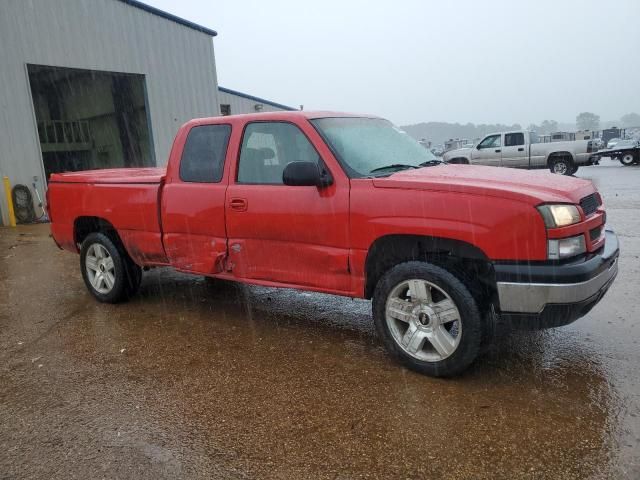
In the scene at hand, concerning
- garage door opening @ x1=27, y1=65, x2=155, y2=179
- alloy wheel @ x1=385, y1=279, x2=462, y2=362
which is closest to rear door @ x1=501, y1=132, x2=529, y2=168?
garage door opening @ x1=27, y1=65, x2=155, y2=179

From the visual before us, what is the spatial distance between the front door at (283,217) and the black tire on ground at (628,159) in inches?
885

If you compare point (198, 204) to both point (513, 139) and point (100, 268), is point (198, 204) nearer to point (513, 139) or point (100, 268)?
point (100, 268)

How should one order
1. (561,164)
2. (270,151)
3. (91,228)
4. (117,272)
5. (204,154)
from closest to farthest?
(270,151), (204,154), (117,272), (91,228), (561,164)

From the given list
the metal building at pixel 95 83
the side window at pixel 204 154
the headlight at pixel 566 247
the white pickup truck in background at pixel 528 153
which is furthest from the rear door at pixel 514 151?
the headlight at pixel 566 247

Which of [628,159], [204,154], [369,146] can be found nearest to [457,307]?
[369,146]

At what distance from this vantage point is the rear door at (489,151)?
60.4ft

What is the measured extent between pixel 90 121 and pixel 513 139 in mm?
17213

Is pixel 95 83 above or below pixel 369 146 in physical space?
above

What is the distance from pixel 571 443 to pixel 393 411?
96 centimetres

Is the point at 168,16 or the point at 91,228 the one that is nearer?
the point at 91,228

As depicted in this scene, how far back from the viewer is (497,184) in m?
3.17

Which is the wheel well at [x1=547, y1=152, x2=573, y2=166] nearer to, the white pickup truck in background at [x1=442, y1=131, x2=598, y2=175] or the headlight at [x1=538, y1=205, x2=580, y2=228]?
the white pickup truck in background at [x1=442, y1=131, x2=598, y2=175]

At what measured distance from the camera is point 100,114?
19.5 m

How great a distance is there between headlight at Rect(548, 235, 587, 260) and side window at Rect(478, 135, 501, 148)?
16646 mm
